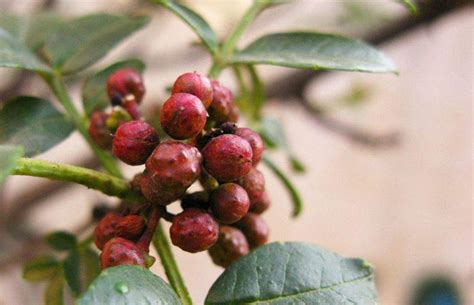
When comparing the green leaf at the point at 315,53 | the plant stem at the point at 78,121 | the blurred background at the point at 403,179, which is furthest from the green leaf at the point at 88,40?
the blurred background at the point at 403,179

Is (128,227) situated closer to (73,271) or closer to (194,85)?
(194,85)

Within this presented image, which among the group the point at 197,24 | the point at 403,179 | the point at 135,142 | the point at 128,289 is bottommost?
the point at 128,289

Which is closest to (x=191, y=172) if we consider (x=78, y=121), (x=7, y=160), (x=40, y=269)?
(x=7, y=160)

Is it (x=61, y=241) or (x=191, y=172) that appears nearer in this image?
(x=191, y=172)

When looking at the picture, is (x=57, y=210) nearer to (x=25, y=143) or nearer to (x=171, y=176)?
(x=25, y=143)

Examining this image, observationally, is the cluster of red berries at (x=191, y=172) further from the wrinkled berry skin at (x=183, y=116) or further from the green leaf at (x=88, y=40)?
the green leaf at (x=88, y=40)

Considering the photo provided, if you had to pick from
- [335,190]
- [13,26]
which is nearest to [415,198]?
[335,190]
